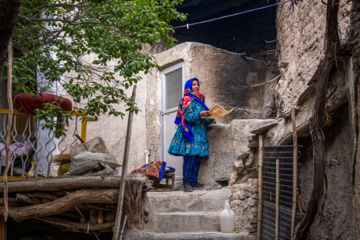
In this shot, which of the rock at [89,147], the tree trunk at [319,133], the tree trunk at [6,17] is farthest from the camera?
the rock at [89,147]

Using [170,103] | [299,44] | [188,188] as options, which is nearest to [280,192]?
[299,44]

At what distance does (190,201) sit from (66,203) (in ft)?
5.80

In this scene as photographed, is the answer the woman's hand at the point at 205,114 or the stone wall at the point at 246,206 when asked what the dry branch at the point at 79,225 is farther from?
the woman's hand at the point at 205,114

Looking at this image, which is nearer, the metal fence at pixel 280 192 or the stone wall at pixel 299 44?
the metal fence at pixel 280 192

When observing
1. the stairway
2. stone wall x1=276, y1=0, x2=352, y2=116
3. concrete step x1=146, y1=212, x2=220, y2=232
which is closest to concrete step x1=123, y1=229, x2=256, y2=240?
the stairway

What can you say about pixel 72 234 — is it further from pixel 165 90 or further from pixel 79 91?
pixel 165 90

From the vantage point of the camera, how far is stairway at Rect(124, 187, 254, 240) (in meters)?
5.04

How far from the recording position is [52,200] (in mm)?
5367

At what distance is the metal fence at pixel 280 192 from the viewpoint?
4.31 m

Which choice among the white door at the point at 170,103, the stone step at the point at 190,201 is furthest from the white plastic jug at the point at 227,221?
the white door at the point at 170,103

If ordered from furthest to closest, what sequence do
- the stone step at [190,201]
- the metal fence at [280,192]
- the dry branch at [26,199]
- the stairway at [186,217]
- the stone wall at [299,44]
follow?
the stone step at [190,201] < the dry branch at [26,199] < the stairway at [186,217] < the stone wall at [299,44] < the metal fence at [280,192]

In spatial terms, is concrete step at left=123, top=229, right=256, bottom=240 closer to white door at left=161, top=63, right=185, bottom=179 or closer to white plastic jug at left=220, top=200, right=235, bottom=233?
white plastic jug at left=220, top=200, right=235, bottom=233

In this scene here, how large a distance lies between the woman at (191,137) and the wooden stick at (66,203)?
6.28 feet

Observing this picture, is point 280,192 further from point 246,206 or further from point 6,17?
point 6,17
